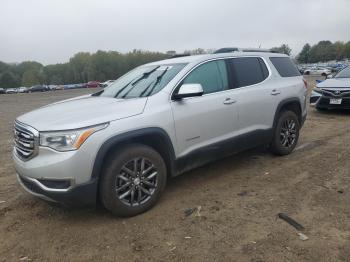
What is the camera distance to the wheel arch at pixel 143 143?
12.3 ft

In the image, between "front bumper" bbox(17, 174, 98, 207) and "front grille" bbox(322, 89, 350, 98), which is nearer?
"front bumper" bbox(17, 174, 98, 207)

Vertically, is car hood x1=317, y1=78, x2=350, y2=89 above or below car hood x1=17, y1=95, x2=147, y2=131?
below

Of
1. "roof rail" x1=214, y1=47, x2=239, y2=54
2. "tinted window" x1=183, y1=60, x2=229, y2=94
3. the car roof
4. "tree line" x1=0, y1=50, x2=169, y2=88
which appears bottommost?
"tinted window" x1=183, y1=60, x2=229, y2=94

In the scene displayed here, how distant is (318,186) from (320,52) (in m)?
141

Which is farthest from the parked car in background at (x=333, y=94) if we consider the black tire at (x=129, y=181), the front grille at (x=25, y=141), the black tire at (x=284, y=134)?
the front grille at (x=25, y=141)

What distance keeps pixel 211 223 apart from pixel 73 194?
146 centimetres

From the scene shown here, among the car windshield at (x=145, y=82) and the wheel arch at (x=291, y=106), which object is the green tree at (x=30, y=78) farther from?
the wheel arch at (x=291, y=106)

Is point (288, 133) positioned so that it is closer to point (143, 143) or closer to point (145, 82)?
point (145, 82)

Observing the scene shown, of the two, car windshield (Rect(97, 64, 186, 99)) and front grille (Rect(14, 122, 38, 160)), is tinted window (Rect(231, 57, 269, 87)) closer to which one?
car windshield (Rect(97, 64, 186, 99))

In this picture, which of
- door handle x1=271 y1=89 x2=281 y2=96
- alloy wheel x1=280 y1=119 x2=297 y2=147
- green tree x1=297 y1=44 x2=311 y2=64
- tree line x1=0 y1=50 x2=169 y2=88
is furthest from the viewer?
green tree x1=297 y1=44 x2=311 y2=64

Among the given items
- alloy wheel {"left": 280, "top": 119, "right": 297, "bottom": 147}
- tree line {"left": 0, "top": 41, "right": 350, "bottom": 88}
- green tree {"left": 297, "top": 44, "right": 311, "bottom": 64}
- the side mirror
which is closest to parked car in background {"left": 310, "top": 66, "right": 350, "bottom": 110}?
alloy wheel {"left": 280, "top": 119, "right": 297, "bottom": 147}

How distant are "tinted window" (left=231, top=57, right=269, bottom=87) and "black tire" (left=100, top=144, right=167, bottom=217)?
183cm

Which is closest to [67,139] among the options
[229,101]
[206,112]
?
[206,112]

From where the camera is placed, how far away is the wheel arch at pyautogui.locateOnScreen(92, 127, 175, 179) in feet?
12.3
